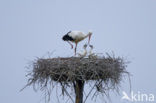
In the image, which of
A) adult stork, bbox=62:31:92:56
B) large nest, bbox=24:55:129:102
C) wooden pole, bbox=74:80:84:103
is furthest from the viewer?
adult stork, bbox=62:31:92:56

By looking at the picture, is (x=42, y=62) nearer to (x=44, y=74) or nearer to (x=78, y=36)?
(x=44, y=74)

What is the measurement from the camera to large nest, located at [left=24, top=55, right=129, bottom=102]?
18.5 feet

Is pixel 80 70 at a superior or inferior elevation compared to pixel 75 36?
inferior

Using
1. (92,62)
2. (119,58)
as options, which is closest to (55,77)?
(92,62)

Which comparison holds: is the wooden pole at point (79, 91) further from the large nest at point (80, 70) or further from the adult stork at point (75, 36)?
the adult stork at point (75, 36)

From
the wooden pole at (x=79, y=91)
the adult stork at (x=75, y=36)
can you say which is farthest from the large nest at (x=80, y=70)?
the adult stork at (x=75, y=36)

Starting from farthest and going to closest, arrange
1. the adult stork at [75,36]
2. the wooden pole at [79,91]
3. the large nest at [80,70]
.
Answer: the adult stork at [75,36], the wooden pole at [79,91], the large nest at [80,70]

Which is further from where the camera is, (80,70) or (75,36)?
(75,36)

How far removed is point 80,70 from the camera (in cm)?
562

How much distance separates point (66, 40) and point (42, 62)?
4.27 feet

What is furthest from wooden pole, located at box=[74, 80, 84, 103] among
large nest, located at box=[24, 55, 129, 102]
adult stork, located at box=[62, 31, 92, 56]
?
adult stork, located at box=[62, 31, 92, 56]

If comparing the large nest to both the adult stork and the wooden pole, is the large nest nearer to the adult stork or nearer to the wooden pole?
the wooden pole

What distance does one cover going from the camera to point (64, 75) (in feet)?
19.0

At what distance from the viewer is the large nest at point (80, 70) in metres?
5.62
